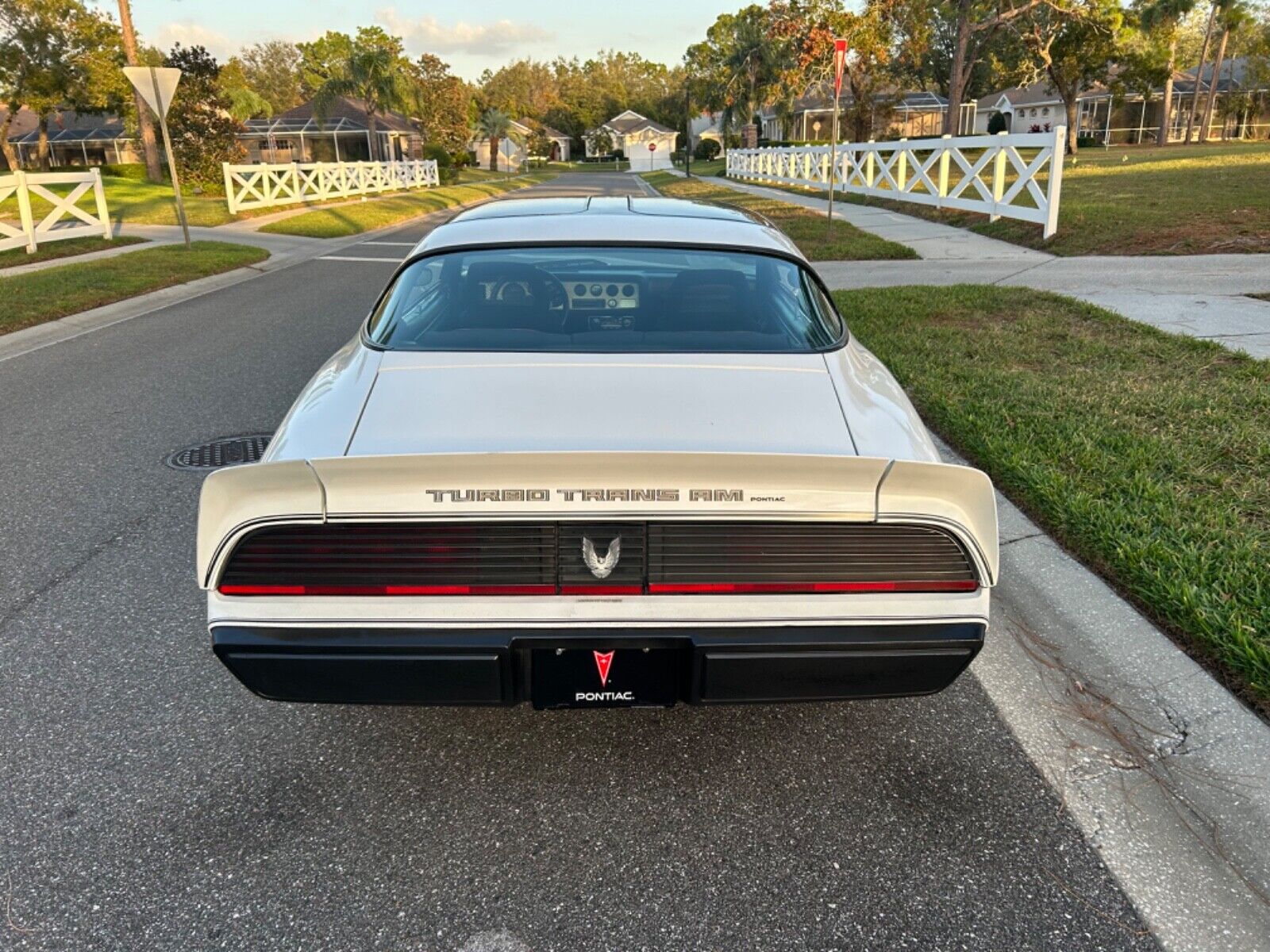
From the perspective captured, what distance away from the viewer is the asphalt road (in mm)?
2164

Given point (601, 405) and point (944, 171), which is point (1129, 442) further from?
point (944, 171)

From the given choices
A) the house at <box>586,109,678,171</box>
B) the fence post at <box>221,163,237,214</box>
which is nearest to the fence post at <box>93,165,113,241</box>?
the fence post at <box>221,163,237,214</box>

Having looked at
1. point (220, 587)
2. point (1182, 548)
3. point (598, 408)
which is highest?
point (598, 408)

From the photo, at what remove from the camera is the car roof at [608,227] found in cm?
363

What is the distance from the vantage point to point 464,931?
2.15 meters

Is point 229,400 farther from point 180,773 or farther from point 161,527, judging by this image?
point 180,773

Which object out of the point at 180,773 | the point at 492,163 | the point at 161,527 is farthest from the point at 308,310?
the point at 492,163

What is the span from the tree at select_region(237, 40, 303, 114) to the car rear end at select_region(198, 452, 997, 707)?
123858 millimetres

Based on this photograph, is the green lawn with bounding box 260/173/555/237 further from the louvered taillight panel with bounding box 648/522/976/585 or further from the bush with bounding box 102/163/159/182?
the louvered taillight panel with bounding box 648/522/976/585

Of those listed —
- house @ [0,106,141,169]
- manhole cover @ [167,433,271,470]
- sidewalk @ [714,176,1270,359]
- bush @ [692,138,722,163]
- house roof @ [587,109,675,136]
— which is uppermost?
house roof @ [587,109,675,136]

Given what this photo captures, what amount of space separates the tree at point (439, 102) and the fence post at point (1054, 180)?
1948 inches

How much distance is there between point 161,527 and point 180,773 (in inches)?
83.6

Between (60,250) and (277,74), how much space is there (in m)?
116

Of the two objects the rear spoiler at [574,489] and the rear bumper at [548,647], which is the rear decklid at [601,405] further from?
the rear bumper at [548,647]
